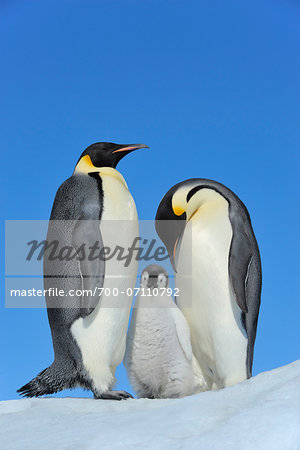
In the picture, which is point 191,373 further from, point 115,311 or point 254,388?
point 254,388

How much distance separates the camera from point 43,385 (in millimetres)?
2914

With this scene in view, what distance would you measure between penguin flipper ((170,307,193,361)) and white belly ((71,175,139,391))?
0.86 ft

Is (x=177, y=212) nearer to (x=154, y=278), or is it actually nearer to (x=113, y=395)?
(x=154, y=278)

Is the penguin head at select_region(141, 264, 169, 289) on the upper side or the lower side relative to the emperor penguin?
upper

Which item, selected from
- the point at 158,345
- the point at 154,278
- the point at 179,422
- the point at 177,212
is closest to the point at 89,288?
the point at 154,278

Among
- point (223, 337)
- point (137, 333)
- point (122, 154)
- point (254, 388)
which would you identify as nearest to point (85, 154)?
point (122, 154)

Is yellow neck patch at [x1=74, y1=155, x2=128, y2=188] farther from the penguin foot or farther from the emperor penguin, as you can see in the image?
the penguin foot

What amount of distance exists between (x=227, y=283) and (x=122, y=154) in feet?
3.53

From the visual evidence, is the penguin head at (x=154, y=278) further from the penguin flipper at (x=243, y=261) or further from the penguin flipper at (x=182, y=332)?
the penguin flipper at (x=243, y=261)

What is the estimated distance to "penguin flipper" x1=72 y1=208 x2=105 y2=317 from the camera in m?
2.90

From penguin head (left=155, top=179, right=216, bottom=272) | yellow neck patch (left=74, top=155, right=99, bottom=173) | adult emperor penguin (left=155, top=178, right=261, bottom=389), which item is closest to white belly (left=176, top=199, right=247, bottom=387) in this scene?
adult emperor penguin (left=155, top=178, right=261, bottom=389)

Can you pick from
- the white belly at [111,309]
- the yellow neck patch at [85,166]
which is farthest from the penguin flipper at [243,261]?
the yellow neck patch at [85,166]

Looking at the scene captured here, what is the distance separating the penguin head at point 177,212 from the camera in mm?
3473

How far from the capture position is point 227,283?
318 cm
